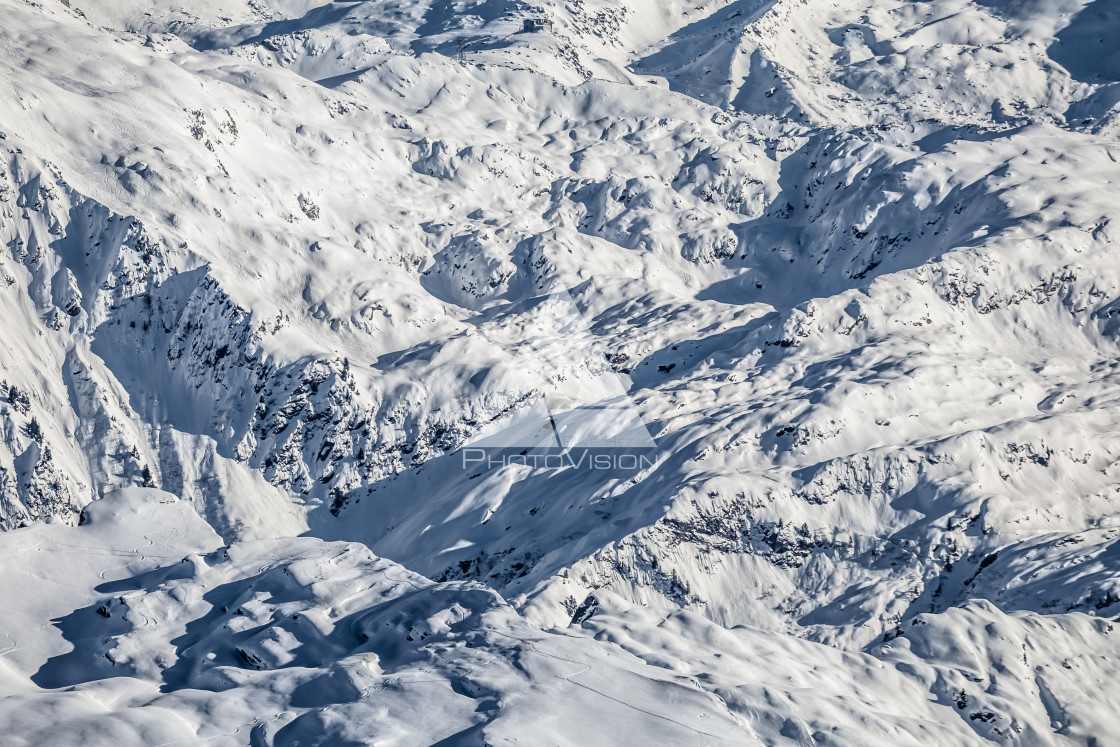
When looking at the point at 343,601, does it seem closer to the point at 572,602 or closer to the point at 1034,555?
the point at 572,602

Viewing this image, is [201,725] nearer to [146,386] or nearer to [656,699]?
[656,699]

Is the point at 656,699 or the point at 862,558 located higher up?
the point at 656,699

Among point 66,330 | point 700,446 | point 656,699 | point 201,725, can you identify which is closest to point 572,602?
point 700,446

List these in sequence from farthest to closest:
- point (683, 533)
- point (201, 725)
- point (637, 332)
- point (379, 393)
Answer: point (637, 332) < point (379, 393) < point (683, 533) < point (201, 725)

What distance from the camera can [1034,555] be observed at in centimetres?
14212

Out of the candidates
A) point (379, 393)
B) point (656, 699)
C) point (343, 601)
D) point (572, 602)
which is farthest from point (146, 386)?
point (656, 699)

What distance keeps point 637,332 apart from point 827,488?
139ft

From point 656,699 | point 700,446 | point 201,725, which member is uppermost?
point 201,725

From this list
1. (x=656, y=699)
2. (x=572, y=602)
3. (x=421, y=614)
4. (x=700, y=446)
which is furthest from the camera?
(x=700, y=446)

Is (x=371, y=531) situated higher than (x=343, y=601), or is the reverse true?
(x=343, y=601)

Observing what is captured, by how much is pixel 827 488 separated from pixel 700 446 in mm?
16561

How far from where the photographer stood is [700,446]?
518 ft

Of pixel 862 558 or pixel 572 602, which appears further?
pixel 862 558

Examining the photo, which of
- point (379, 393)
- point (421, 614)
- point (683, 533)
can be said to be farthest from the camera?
point (379, 393)
